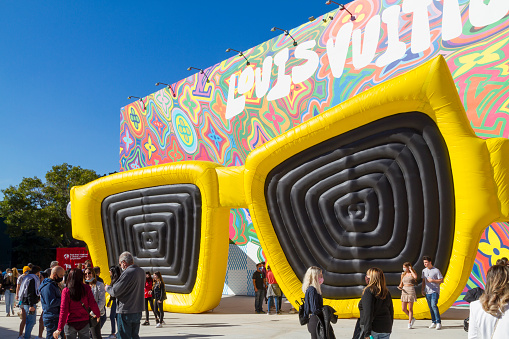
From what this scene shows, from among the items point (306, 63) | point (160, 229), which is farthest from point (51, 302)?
point (306, 63)

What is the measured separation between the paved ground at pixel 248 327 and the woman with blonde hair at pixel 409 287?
0.80ft

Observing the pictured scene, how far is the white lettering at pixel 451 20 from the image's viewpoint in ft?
36.8

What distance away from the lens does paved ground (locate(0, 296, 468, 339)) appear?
769 cm

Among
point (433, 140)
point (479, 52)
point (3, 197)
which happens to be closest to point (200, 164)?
point (433, 140)

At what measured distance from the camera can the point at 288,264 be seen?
948 cm

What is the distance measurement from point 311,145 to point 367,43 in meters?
5.21

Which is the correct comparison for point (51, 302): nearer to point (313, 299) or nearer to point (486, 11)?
point (313, 299)

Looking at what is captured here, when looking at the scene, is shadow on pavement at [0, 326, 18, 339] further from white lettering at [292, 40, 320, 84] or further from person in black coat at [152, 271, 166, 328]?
white lettering at [292, 40, 320, 84]

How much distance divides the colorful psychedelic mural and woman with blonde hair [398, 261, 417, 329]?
135 inches

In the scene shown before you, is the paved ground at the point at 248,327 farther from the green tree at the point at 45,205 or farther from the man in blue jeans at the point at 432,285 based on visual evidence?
the green tree at the point at 45,205

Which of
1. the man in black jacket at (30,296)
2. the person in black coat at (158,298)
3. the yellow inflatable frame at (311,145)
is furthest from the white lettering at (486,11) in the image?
the man in black jacket at (30,296)

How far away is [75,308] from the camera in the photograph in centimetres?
497

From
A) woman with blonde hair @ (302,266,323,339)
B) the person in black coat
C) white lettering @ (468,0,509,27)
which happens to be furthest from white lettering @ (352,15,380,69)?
woman with blonde hair @ (302,266,323,339)

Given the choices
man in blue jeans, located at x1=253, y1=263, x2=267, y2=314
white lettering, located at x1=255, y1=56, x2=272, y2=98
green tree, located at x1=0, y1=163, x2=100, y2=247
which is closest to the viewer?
man in blue jeans, located at x1=253, y1=263, x2=267, y2=314
